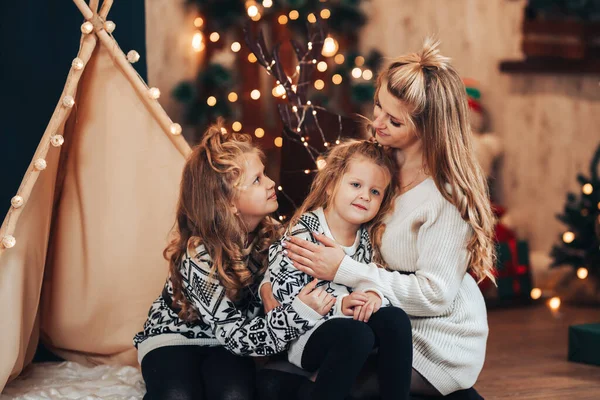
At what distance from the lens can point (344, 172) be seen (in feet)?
6.52

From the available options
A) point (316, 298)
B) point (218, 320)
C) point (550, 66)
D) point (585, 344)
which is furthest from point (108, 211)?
point (550, 66)

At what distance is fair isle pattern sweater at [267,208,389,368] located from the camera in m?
1.91

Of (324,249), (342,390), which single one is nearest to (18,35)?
(324,249)

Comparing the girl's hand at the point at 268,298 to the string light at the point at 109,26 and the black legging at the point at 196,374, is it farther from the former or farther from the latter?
the string light at the point at 109,26

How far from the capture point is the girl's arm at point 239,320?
1.85 m

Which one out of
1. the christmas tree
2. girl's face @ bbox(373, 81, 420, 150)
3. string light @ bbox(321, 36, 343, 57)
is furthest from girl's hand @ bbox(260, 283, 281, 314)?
the christmas tree

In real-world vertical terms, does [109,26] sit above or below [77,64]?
above

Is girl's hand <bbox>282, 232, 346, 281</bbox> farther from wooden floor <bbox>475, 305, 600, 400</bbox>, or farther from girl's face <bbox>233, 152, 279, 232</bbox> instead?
wooden floor <bbox>475, 305, 600, 400</bbox>

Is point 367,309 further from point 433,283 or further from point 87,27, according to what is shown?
point 87,27

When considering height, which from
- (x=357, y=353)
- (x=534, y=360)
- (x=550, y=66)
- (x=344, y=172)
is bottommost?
(x=534, y=360)

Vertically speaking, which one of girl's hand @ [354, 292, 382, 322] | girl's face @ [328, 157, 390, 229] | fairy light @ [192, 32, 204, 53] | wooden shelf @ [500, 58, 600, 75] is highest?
fairy light @ [192, 32, 204, 53]

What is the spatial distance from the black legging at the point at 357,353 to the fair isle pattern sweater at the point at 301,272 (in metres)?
0.06

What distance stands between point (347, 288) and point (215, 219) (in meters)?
0.39

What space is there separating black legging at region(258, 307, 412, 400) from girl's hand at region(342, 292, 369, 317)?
5cm
